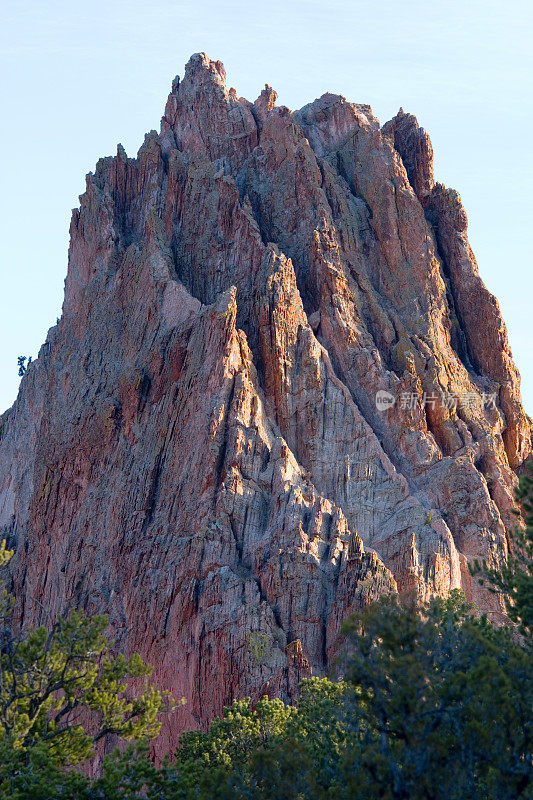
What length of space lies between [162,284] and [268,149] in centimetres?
1522

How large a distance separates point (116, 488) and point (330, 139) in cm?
3457

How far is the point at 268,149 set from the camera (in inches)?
3553

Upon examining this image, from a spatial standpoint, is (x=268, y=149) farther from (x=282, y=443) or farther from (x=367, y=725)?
(x=367, y=725)

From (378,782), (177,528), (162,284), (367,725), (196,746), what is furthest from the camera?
(162,284)

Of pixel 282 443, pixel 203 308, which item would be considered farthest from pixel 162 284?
pixel 282 443

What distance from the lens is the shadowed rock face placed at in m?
66.9

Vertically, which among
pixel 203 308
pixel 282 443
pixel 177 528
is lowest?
pixel 177 528

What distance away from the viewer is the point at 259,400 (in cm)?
7481

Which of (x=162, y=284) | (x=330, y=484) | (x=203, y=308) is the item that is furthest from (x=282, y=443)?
(x=162, y=284)

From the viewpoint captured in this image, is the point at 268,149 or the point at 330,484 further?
the point at 268,149

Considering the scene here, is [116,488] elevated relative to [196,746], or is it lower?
elevated

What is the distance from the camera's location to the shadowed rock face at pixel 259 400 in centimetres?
6688

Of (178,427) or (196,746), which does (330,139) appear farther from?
(196,746)

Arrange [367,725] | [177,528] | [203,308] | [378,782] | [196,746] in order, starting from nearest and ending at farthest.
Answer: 1. [378,782]
2. [367,725]
3. [196,746]
4. [177,528]
5. [203,308]
